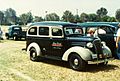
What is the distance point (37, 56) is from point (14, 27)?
62.0ft

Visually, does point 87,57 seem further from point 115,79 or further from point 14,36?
point 14,36

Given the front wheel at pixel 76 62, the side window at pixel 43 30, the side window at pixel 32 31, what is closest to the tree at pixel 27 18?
the side window at pixel 32 31

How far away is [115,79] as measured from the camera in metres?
10.4

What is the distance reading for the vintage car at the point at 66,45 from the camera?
39.0ft

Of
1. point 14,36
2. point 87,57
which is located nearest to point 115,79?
point 87,57

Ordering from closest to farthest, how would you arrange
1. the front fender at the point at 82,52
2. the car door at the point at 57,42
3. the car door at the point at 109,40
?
the front fender at the point at 82,52
the car door at the point at 57,42
the car door at the point at 109,40

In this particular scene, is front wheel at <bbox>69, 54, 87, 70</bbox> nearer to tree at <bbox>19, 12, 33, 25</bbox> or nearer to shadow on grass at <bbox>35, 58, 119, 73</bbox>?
shadow on grass at <bbox>35, 58, 119, 73</bbox>

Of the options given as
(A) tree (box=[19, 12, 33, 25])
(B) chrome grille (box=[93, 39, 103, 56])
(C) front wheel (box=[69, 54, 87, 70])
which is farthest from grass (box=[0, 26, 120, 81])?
(A) tree (box=[19, 12, 33, 25])

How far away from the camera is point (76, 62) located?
39.4 ft

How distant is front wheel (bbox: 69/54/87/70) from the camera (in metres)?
11.8

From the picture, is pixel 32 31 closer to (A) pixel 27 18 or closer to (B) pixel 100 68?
(B) pixel 100 68

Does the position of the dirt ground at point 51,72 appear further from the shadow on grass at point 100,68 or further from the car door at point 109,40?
the car door at point 109,40

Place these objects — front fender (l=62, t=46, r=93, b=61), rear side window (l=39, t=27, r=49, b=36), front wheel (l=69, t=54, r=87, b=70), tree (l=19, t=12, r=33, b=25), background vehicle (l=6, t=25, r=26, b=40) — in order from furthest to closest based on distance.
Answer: tree (l=19, t=12, r=33, b=25), background vehicle (l=6, t=25, r=26, b=40), rear side window (l=39, t=27, r=49, b=36), front wheel (l=69, t=54, r=87, b=70), front fender (l=62, t=46, r=93, b=61)

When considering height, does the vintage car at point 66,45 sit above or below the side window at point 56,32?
below
